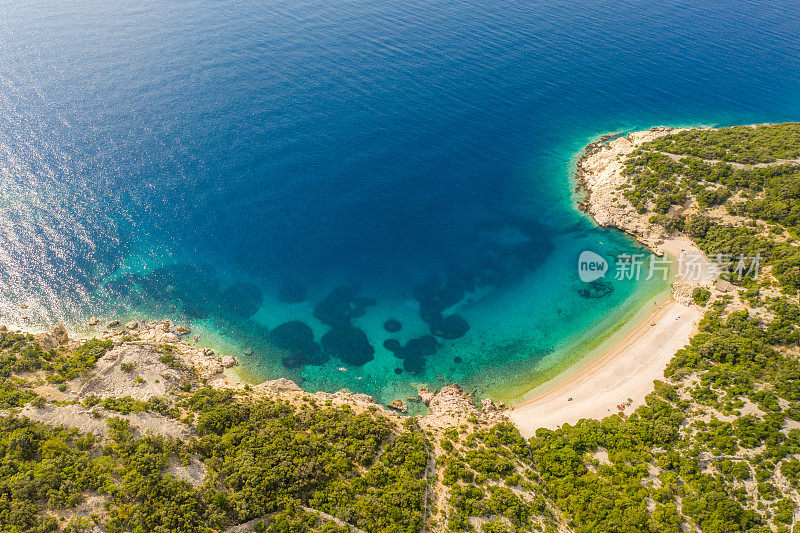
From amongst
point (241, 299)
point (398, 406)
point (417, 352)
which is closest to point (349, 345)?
point (417, 352)

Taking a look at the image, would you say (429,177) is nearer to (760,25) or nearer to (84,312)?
(84,312)

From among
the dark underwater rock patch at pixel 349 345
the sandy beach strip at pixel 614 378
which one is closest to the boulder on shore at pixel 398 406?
the dark underwater rock patch at pixel 349 345

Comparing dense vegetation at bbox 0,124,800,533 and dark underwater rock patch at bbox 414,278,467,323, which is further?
dark underwater rock patch at bbox 414,278,467,323

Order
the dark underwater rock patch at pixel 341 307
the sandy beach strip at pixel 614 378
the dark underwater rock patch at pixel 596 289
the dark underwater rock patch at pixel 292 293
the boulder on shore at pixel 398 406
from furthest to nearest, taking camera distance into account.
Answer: the dark underwater rock patch at pixel 596 289
the dark underwater rock patch at pixel 292 293
the dark underwater rock patch at pixel 341 307
the boulder on shore at pixel 398 406
the sandy beach strip at pixel 614 378

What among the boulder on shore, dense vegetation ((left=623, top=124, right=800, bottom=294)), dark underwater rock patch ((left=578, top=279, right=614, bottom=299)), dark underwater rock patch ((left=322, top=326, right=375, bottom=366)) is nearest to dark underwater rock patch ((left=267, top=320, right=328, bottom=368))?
dark underwater rock patch ((left=322, top=326, right=375, bottom=366))

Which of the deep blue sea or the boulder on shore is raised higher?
the deep blue sea

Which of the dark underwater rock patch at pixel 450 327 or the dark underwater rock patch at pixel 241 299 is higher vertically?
the dark underwater rock patch at pixel 241 299

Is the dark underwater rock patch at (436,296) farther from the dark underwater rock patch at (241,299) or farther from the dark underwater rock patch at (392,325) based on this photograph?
the dark underwater rock patch at (241,299)

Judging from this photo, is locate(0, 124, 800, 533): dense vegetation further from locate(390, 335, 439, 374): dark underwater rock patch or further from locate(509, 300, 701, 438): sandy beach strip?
locate(390, 335, 439, 374): dark underwater rock patch
